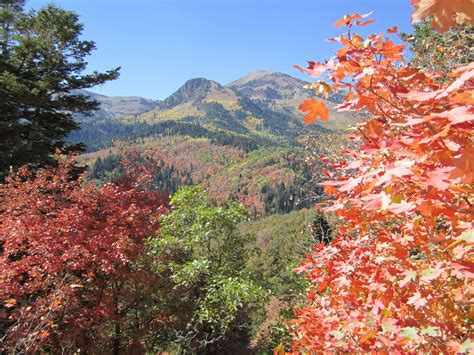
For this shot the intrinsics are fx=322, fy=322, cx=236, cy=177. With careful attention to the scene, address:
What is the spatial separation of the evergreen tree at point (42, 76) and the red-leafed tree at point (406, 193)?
570 inches

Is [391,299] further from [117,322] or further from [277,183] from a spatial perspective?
[277,183]

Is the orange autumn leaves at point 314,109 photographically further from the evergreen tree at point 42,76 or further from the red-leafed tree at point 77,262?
the evergreen tree at point 42,76

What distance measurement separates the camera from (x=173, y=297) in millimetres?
9852

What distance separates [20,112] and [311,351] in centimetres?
1649

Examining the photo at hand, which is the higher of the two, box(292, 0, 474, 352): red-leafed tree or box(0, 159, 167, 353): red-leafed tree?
box(292, 0, 474, 352): red-leafed tree

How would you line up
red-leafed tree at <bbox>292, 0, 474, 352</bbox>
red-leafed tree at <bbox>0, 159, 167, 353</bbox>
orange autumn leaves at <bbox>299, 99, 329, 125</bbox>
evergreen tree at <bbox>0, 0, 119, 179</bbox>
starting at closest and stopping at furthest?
1. red-leafed tree at <bbox>292, 0, 474, 352</bbox>
2. orange autumn leaves at <bbox>299, 99, 329, 125</bbox>
3. red-leafed tree at <bbox>0, 159, 167, 353</bbox>
4. evergreen tree at <bbox>0, 0, 119, 179</bbox>

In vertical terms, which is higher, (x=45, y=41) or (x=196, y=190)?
(x=45, y=41)

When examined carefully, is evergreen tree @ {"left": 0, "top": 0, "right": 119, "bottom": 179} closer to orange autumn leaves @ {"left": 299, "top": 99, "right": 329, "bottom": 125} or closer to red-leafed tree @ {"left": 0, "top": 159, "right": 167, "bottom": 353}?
red-leafed tree @ {"left": 0, "top": 159, "right": 167, "bottom": 353}

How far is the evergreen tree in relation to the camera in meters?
14.2

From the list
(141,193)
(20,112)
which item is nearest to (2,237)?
(141,193)

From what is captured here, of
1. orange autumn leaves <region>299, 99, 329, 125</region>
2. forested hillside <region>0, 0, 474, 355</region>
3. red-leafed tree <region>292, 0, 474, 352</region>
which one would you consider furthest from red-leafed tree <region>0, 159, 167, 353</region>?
orange autumn leaves <region>299, 99, 329, 125</region>

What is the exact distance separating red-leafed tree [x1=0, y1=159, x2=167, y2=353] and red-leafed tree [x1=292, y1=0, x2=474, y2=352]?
16.8 ft

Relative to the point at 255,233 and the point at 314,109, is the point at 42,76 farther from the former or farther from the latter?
the point at 314,109

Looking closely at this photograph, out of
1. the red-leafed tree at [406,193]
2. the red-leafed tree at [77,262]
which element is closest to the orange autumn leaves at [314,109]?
the red-leafed tree at [406,193]
